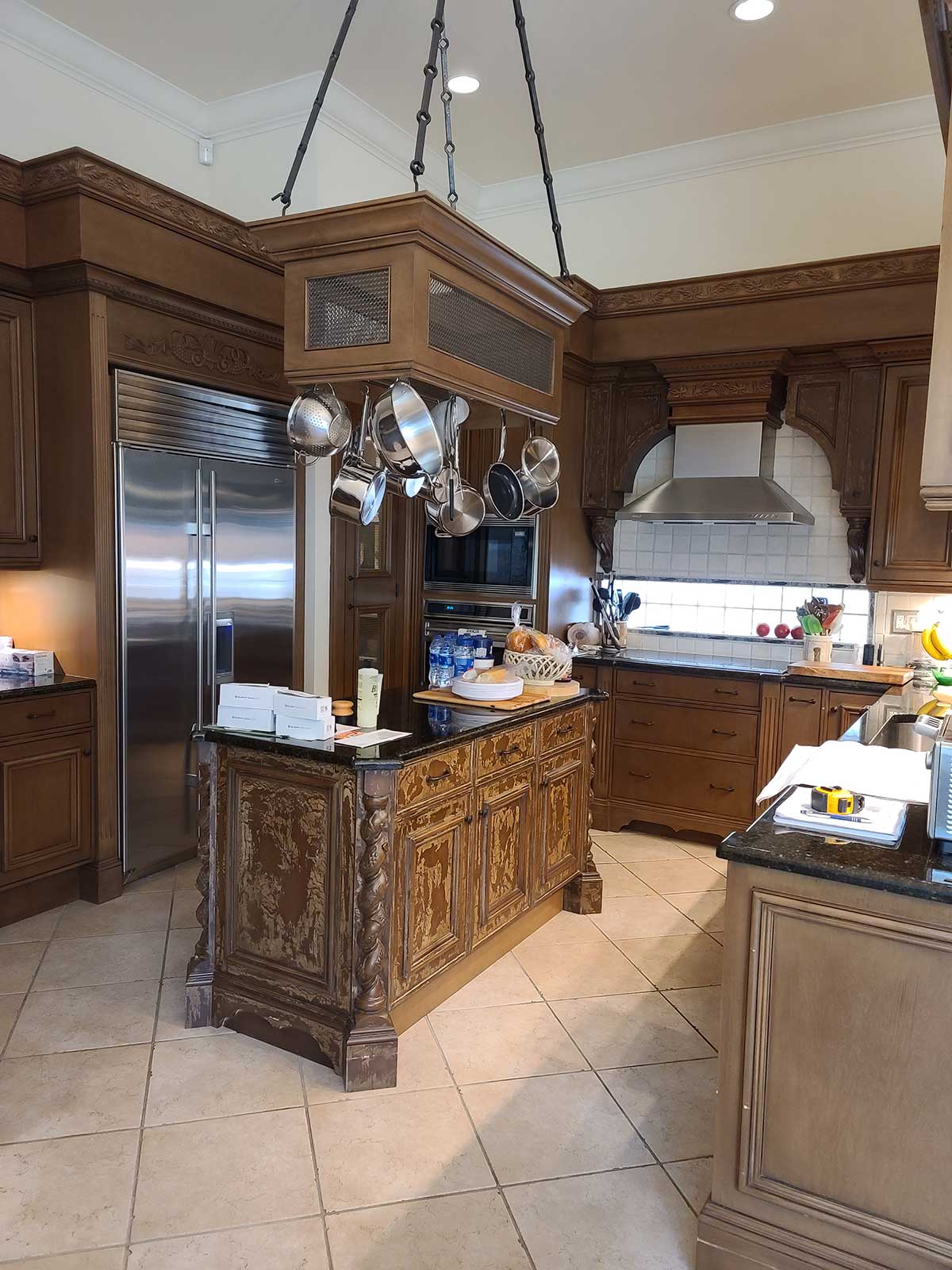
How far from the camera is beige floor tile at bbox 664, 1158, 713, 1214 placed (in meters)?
2.07

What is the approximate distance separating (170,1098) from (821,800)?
183 cm

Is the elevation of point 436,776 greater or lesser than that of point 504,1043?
greater

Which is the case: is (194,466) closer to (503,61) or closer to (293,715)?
(293,715)

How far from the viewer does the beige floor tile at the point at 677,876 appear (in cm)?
401

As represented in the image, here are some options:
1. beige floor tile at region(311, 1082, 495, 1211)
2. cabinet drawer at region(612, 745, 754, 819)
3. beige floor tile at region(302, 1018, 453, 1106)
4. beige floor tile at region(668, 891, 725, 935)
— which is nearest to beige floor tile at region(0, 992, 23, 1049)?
beige floor tile at region(302, 1018, 453, 1106)

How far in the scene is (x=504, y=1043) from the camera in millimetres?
2703

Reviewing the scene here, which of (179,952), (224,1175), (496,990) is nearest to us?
(224,1175)

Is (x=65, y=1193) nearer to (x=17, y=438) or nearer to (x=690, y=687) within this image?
(x=17, y=438)

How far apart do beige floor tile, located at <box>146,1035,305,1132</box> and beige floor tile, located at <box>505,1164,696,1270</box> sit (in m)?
0.72

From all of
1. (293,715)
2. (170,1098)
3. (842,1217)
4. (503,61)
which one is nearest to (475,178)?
(503,61)

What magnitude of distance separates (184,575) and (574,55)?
2.94 metres

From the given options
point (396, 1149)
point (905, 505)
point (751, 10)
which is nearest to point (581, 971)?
point (396, 1149)

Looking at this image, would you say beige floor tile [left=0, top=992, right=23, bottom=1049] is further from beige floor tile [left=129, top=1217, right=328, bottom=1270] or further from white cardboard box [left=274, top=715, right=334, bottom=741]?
white cardboard box [left=274, top=715, right=334, bottom=741]

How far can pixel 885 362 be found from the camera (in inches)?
173
